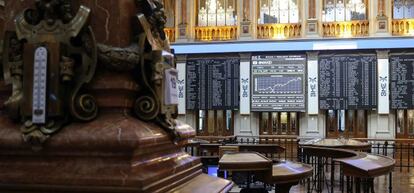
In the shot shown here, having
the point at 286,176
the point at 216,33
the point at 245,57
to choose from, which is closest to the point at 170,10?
the point at 216,33

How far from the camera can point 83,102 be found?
217 cm

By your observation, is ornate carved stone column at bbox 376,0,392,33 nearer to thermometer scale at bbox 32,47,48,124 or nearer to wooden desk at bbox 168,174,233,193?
wooden desk at bbox 168,174,233,193

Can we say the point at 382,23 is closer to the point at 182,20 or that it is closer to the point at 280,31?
the point at 280,31

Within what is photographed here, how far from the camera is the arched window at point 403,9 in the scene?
49.2 feet

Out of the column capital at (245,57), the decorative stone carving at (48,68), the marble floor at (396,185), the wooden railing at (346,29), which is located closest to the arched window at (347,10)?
the wooden railing at (346,29)

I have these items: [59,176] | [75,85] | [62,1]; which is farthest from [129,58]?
[59,176]

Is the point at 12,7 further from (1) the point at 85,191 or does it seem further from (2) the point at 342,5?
(2) the point at 342,5

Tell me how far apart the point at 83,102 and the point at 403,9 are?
49.1 feet

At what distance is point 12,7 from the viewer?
244 cm

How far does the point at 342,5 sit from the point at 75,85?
14.4 meters

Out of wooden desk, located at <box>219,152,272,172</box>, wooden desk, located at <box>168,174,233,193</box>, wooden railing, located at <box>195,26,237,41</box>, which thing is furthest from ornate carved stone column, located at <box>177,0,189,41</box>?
wooden desk, located at <box>168,174,233,193</box>

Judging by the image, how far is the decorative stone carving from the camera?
6.91 feet

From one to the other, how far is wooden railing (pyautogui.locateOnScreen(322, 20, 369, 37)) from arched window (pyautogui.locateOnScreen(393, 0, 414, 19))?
99 cm

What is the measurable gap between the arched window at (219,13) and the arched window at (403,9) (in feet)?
17.4
